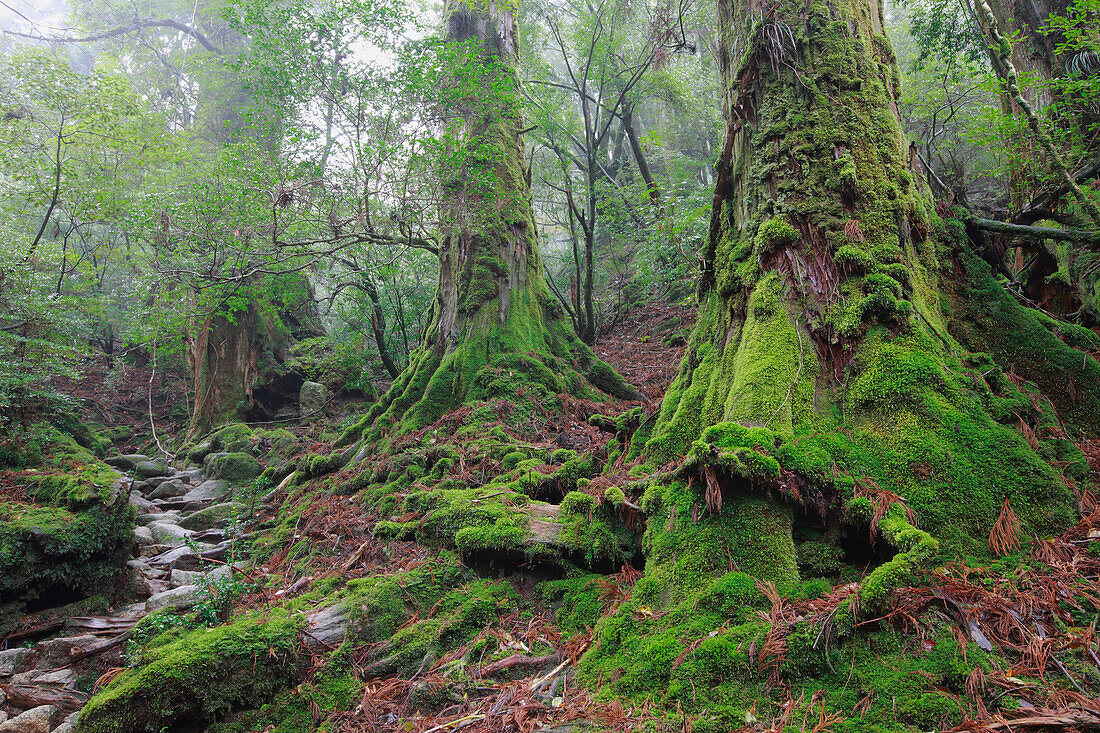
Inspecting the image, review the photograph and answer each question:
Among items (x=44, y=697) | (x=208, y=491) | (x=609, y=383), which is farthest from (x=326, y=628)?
(x=208, y=491)

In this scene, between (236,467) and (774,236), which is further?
(236,467)

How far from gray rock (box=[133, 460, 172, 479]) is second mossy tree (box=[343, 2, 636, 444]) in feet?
15.3

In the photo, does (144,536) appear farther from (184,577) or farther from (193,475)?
(193,475)

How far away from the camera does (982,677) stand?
1786 millimetres

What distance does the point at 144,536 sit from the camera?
6.46 m

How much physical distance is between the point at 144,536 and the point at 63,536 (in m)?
1.55

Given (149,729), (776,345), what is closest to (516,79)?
(776,345)

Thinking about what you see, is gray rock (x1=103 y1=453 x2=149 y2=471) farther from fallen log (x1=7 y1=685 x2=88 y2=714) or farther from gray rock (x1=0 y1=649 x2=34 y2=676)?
fallen log (x1=7 y1=685 x2=88 y2=714)

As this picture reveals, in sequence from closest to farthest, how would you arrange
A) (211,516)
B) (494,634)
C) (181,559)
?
(494,634) → (181,559) → (211,516)

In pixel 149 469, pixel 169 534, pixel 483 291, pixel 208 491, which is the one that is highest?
pixel 483 291

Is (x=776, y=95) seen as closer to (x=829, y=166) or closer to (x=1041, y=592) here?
(x=829, y=166)

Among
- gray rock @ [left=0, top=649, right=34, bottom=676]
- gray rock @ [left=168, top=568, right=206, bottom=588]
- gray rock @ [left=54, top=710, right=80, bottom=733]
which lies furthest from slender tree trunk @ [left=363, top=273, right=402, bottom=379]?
gray rock @ [left=54, top=710, right=80, bottom=733]

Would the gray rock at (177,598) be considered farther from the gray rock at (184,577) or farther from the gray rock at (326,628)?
the gray rock at (326,628)

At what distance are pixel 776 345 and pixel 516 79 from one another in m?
8.37
